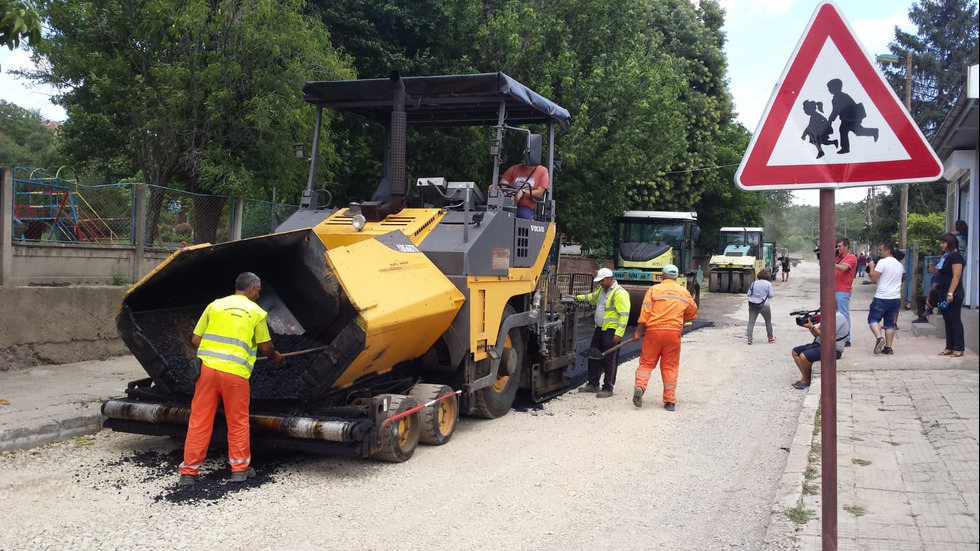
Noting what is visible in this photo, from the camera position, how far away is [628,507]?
5109 mm

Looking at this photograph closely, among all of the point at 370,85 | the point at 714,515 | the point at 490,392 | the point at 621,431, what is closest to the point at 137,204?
the point at 370,85

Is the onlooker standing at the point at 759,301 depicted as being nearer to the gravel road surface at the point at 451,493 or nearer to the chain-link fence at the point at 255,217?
the gravel road surface at the point at 451,493

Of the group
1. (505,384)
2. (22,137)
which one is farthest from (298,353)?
Result: (22,137)

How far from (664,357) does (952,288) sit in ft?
12.8

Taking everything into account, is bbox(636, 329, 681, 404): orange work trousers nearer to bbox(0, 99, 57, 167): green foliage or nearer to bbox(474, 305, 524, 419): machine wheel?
bbox(474, 305, 524, 419): machine wheel

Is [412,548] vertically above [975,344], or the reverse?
[975,344]

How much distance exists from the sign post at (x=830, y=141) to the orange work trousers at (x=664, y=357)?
525cm

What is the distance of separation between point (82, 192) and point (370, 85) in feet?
13.3

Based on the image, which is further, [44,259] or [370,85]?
[44,259]

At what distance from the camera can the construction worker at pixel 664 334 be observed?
27.5 ft

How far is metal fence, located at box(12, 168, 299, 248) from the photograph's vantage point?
8852mm

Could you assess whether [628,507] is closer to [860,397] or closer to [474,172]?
[860,397]

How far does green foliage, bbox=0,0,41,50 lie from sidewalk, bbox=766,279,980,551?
5714 mm

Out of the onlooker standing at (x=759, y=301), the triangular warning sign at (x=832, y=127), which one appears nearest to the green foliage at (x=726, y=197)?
the onlooker standing at (x=759, y=301)
